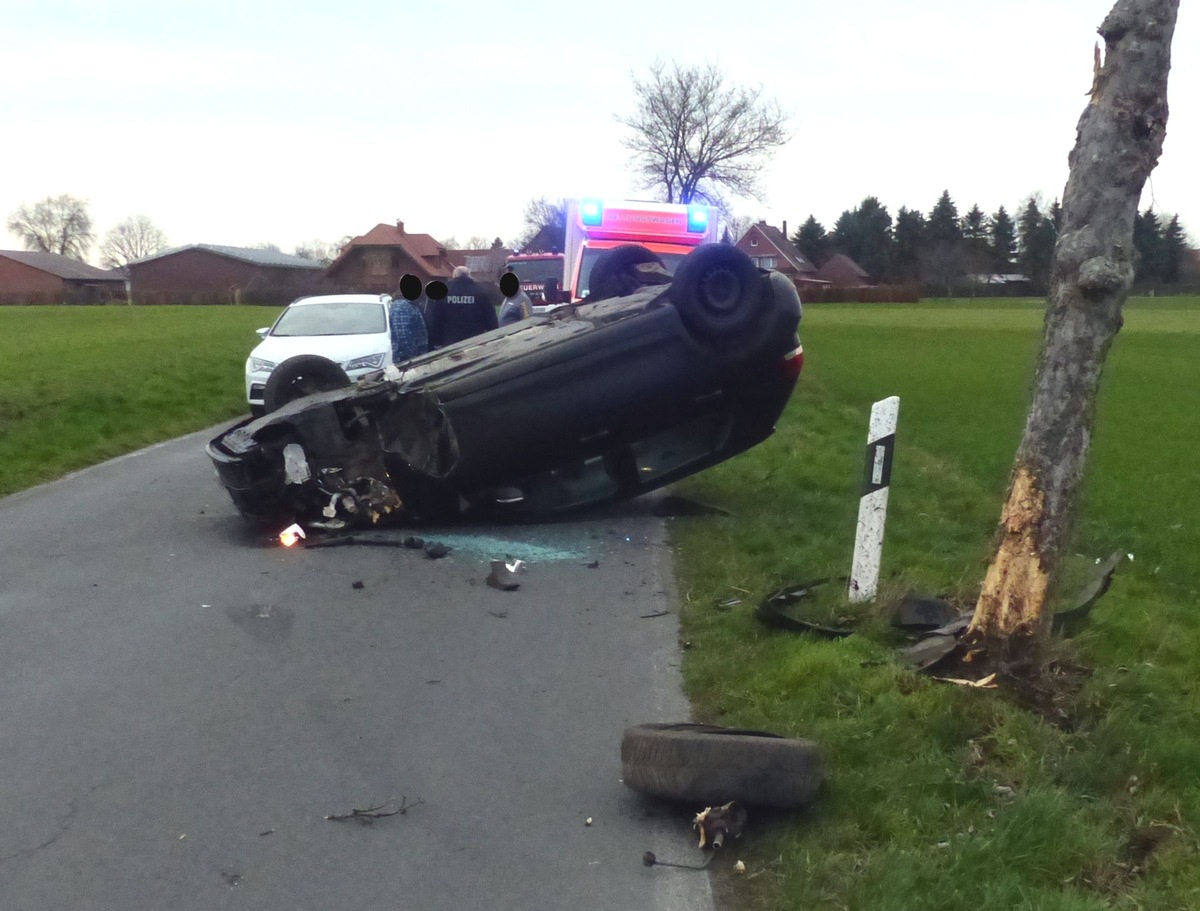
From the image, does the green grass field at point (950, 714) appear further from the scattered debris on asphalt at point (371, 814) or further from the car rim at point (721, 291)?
the car rim at point (721, 291)

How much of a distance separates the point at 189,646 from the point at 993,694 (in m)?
3.80

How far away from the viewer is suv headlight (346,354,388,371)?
14156mm

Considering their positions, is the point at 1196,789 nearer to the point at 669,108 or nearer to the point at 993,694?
the point at 993,694

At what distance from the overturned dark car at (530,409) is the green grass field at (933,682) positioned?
→ 3.50 feet

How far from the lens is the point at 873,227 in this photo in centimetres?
10006

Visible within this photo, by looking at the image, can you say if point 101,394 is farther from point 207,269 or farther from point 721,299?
point 207,269

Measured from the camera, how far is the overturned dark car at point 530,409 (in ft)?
26.0

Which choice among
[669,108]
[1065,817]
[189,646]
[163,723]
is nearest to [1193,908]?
[1065,817]

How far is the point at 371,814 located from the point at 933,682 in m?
2.37

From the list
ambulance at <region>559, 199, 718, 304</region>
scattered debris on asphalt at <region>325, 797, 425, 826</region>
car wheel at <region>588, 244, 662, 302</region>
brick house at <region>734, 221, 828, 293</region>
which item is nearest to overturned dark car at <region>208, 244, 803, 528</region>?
car wheel at <region>588, 244, 662, 302</region>

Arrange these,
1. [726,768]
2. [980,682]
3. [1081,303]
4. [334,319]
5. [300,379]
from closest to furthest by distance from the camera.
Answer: [726,768] < [980,682] < [1081,303] < [300,379] < [334,319]

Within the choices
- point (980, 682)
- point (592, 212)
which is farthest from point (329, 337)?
point (980, 682)

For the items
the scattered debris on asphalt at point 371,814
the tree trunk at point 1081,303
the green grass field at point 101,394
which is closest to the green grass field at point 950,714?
the tree trunk at point 1081,303

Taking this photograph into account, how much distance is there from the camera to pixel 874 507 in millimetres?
6230
